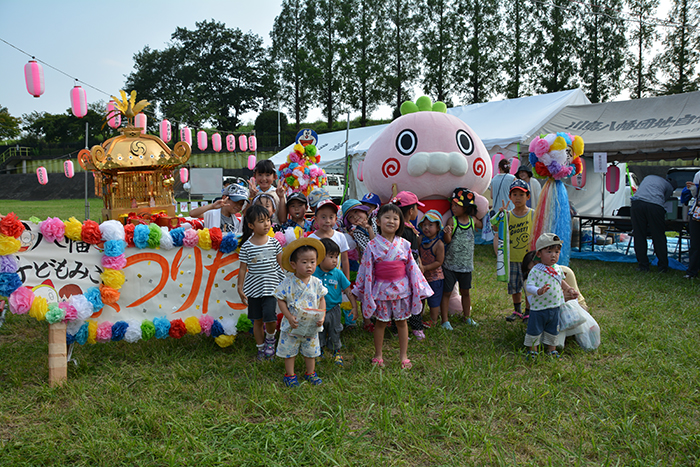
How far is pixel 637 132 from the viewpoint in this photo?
8.93 meters

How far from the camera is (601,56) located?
27.5 meters

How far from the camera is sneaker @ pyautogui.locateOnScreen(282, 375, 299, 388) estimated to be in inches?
126

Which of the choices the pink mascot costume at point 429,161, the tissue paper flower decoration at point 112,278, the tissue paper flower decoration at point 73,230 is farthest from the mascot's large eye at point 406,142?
the tissue paper flower decoration at point 73,230

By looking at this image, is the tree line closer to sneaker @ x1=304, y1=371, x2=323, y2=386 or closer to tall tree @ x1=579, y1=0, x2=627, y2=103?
tall tree @ x1=579, y1=0, x2=627, y2=103

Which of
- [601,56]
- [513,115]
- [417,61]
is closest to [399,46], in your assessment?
[417,61]

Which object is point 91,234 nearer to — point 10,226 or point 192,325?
point 10,226

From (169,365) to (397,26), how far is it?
33053 millimetres

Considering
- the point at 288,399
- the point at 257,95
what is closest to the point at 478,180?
the point at 288,399

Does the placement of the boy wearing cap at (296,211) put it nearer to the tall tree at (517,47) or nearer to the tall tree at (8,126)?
the tall tree at (517,47)

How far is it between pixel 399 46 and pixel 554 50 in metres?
10.2

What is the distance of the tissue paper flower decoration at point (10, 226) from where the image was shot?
315 cm

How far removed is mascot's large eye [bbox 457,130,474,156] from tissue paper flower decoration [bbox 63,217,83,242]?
3.52m

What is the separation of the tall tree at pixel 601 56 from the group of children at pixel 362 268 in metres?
27.3

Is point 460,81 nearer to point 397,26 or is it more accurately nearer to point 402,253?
point 397,26
